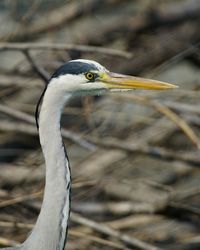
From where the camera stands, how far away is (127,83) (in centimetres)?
298

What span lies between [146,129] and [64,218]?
5.93ft

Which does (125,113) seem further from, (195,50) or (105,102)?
(195,50)

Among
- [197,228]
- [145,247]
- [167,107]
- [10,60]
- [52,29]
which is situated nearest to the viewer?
[145,247]

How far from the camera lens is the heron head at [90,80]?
112 inches

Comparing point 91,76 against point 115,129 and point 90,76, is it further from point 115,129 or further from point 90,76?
point 115,129

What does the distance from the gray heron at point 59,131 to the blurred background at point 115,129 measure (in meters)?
0.95

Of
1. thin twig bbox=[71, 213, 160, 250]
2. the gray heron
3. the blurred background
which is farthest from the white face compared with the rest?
thin twig bbox=[71, 213, 160, 250]

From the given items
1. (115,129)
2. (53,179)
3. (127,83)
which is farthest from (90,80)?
(115,129)

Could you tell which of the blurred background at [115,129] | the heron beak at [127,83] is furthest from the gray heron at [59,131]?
the blurred background at [115,129]

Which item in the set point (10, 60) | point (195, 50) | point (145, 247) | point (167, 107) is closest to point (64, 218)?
point (145, 247)

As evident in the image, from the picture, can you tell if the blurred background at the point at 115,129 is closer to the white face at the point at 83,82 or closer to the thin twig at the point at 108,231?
the thin twig at the point at 108,231

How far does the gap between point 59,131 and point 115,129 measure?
2007mm

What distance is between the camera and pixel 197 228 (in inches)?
181

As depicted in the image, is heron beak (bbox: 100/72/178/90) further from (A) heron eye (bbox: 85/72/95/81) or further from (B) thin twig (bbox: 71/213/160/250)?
(B) thin twig (bbox: 71/213/160/250)
